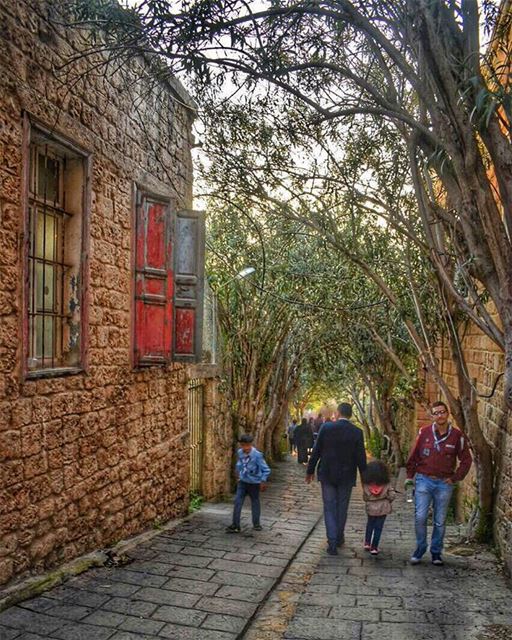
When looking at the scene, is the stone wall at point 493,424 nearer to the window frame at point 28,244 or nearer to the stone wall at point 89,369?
the stone wall at point 89,369

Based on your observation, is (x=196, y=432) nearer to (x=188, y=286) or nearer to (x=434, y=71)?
(x=188, y=286)

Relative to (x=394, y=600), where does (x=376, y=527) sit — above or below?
above

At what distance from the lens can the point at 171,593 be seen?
17.3 feet

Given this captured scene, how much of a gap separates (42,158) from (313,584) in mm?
4327

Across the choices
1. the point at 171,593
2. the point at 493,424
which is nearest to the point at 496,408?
the point at 493,424

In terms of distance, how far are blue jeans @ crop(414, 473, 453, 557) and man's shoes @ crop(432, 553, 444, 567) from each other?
0.03 meters

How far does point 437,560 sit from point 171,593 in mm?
2826

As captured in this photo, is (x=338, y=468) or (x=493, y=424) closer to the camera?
(x=338, y=468)

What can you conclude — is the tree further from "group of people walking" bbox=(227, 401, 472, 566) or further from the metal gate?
the metal gate

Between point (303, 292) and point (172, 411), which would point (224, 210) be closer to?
point (303, 292)

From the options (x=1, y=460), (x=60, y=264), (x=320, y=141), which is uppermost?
(x=320, y=141)

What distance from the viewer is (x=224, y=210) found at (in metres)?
11.9

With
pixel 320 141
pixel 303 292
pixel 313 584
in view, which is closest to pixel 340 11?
pixel 320 141

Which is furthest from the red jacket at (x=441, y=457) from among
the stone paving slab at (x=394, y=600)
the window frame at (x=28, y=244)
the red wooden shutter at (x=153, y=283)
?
the window frame at (x=28, y=244)
